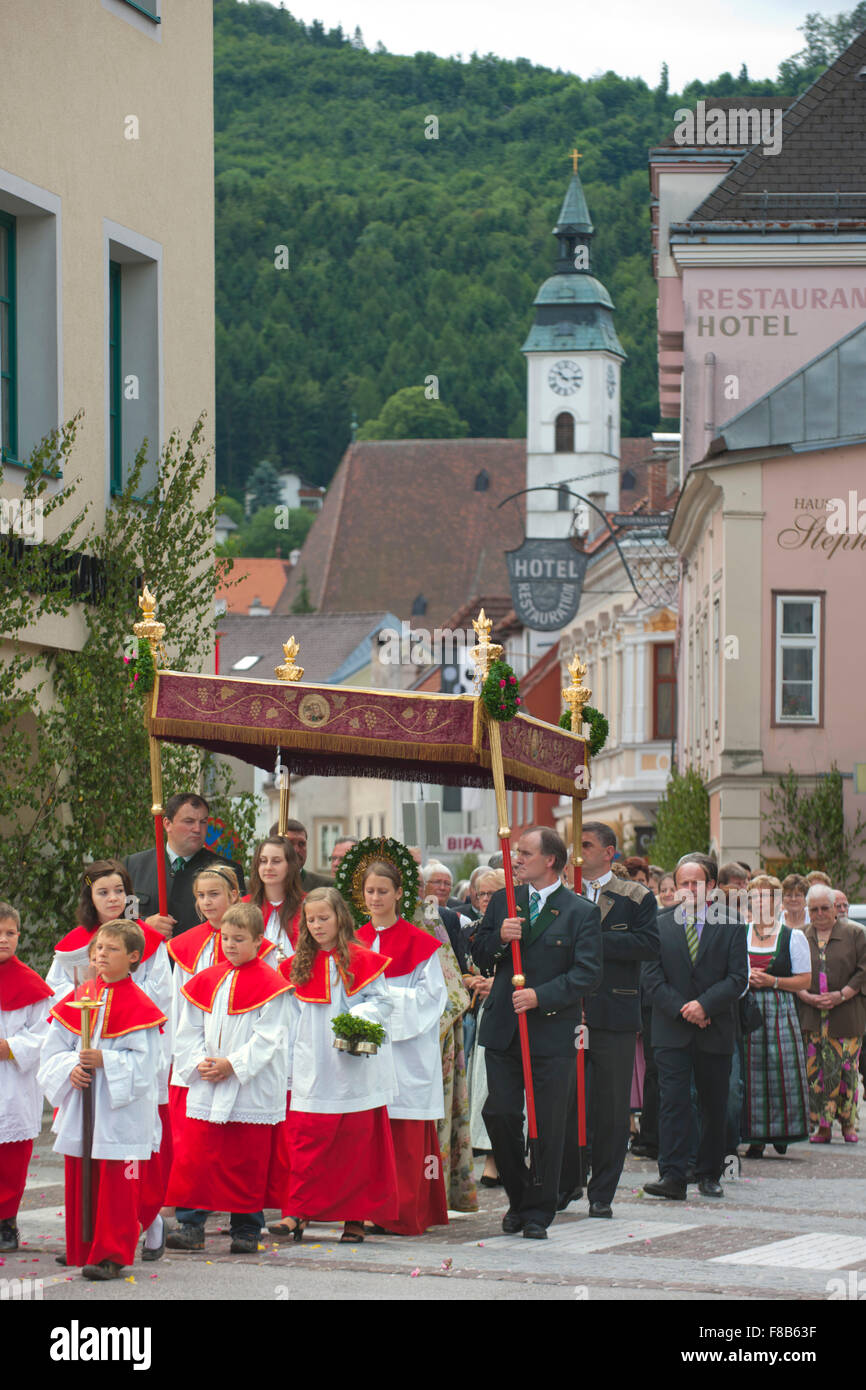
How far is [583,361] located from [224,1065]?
89793 millimetres

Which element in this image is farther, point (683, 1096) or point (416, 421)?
point (416, 421)

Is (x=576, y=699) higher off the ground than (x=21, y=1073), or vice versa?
(x=576, y=699)

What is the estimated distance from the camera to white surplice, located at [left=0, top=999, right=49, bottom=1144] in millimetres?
9922

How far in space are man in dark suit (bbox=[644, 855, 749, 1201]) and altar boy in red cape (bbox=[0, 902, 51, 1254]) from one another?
3767 millimetres

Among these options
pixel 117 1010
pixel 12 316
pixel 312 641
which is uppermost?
pixel 312 641

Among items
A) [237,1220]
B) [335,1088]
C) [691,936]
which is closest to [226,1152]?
[237,1220]

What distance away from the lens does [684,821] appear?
→ 3281 centimetres

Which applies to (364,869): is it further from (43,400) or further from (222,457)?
(222,457)

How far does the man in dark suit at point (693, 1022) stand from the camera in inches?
486

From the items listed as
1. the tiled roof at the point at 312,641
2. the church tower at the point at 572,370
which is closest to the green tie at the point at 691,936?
the tiled roof at the point at 312,641

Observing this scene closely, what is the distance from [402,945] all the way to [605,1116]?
4.99ft

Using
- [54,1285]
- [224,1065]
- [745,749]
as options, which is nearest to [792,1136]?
[224,1065]

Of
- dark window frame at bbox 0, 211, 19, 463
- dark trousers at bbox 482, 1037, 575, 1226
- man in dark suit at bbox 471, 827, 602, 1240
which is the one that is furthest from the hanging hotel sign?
dark trousers at bbox 482, 1037, 575, 1226

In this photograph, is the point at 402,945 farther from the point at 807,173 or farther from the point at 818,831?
the point at 807,173
